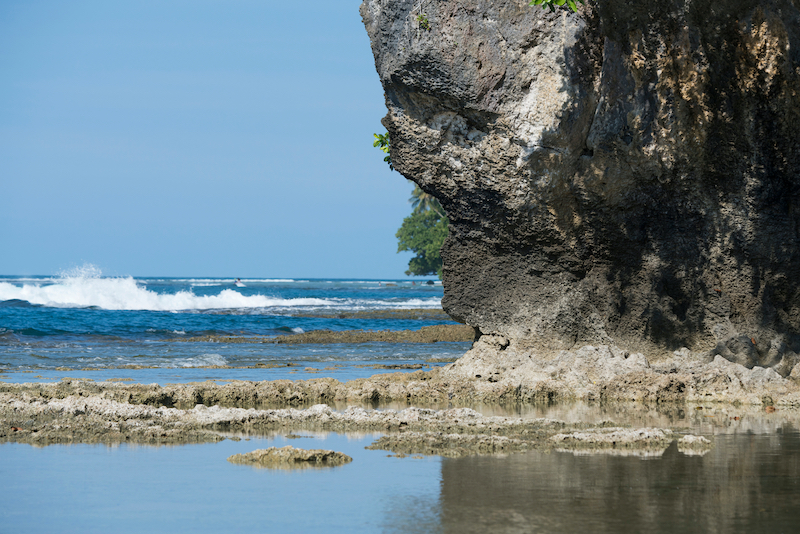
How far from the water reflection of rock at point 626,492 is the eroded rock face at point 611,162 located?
4.13 meters

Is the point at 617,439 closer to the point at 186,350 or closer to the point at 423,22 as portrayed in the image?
the point at 423,22

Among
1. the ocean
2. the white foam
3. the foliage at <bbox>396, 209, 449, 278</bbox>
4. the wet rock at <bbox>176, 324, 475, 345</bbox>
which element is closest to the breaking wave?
the white foam

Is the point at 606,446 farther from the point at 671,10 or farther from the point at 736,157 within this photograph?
the point at 671,10

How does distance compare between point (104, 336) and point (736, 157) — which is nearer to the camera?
point (736, 157)

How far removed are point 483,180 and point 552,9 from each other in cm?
228

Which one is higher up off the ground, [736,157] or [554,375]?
[736,157]

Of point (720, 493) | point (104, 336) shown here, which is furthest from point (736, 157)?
point (104, 336)

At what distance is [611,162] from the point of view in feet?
34.3

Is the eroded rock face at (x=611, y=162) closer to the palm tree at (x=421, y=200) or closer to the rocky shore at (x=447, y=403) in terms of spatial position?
the rocky shore at (x=447, y=403)

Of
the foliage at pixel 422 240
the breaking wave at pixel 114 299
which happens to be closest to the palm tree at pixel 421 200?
the foliage at pixel 422 240

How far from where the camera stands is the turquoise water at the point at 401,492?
4547 mm

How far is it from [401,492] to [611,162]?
6455mm

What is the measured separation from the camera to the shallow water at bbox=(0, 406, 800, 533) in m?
4.55

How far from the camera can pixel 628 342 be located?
36.2 feet
